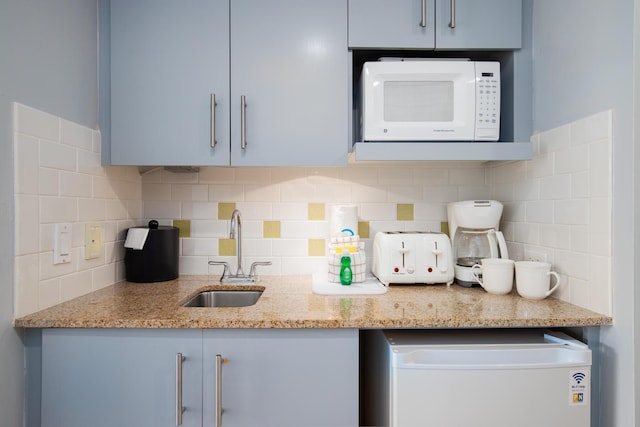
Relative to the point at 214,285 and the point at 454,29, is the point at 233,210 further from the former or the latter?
the point at 454,29

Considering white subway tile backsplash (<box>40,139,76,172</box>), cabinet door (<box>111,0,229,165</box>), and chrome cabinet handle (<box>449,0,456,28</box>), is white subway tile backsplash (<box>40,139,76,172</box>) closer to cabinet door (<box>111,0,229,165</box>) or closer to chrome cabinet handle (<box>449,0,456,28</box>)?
cabinet door (<box>111,0,229,165</box>)

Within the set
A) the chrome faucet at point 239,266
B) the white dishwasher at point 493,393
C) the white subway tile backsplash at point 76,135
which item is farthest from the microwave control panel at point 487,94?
the white subway tile backsplash at point 76,135

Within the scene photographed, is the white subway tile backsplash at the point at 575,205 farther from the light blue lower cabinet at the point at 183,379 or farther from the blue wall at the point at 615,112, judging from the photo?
the light blue lower cabinet at the point at 183,379

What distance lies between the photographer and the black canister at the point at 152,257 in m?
1.60

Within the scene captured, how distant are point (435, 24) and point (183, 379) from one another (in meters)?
1.61

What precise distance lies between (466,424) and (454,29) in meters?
1.43

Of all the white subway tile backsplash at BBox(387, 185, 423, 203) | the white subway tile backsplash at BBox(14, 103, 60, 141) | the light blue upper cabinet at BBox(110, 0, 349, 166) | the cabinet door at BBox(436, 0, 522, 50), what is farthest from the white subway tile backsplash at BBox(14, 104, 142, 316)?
the cabinet door at BBox(436, 0, 522, 50)

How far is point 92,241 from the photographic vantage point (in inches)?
55.7

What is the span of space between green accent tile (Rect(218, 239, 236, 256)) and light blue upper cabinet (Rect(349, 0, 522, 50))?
1.07 m

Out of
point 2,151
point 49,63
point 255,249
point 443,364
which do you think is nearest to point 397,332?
point 443,364

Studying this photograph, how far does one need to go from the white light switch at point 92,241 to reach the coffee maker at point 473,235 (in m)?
1.52

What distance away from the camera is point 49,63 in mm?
1193

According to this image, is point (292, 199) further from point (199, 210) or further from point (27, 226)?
point (27, 226)

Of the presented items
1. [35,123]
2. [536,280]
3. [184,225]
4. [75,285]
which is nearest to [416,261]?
[536,280]
